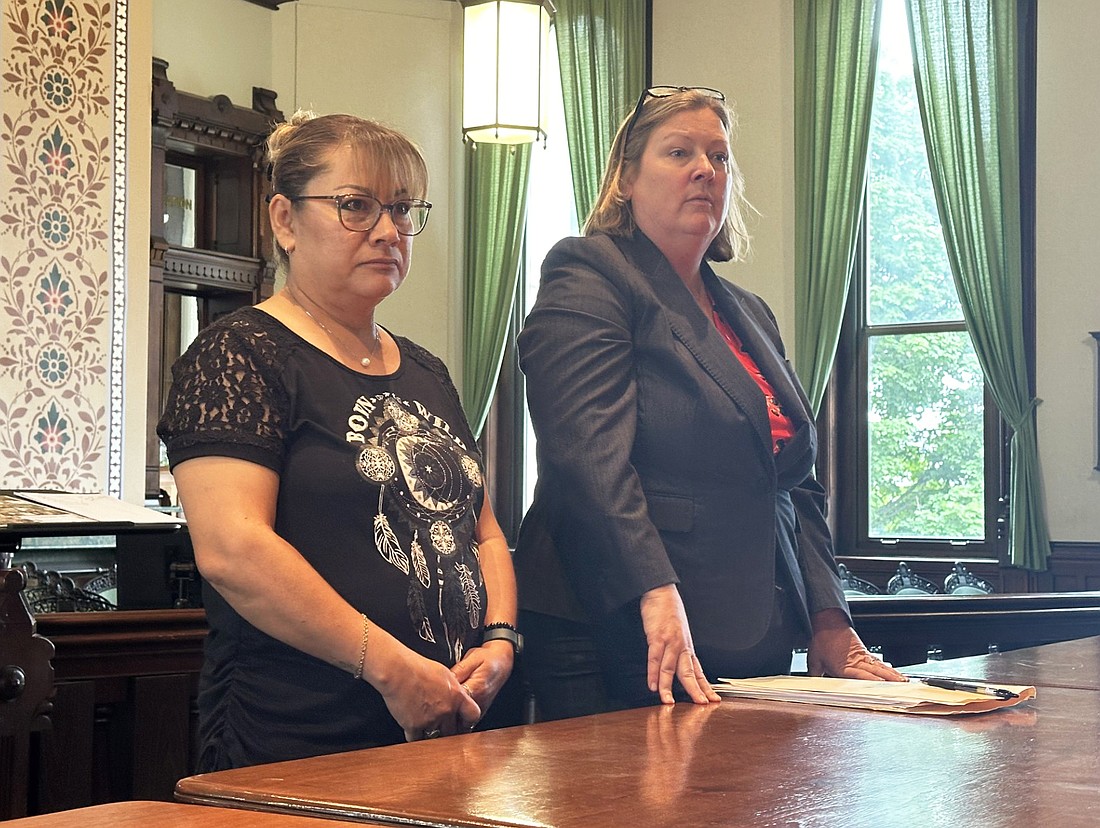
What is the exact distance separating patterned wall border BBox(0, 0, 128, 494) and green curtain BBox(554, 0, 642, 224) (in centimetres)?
433

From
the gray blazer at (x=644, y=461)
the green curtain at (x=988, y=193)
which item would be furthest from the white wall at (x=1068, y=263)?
the gray blazer at (x=644, y=461)

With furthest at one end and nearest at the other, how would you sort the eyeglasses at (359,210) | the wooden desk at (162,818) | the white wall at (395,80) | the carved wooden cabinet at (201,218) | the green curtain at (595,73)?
the white wall at (395,80) < the green curtain at (595,73) < the carved wooden cabinet at (201,218) < the eyeglasses at (359,210) < the wooden desk at (162,818)

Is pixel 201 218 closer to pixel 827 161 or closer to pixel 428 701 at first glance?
pixel 827 161

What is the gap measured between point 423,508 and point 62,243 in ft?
12.0

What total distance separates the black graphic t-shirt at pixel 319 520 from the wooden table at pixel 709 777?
33 cm

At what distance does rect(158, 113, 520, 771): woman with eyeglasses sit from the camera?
5.69 feet

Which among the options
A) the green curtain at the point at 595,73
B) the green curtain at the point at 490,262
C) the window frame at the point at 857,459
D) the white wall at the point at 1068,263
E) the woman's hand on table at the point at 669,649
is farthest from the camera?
the green curtain at the point at 490,262

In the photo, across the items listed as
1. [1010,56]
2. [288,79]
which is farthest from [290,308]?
[288,79]

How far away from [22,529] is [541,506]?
1063 mm

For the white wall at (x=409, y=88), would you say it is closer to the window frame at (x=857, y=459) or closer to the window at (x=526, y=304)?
the window at (x=526, y=304)

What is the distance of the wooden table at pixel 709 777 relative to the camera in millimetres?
1115

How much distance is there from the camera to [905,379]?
26.9 feet

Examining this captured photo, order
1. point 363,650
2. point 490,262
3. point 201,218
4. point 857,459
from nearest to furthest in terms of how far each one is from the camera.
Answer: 1. point 363,650
2. point 857,459
3. point 201,218
4. point 490,262

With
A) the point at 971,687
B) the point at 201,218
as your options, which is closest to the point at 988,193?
the point at 201,218
